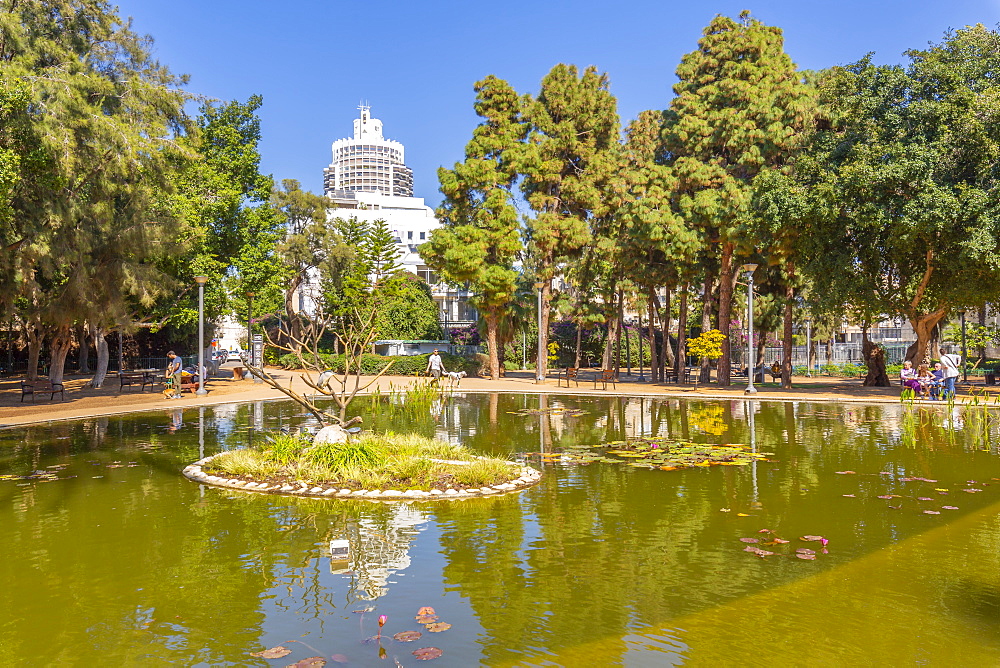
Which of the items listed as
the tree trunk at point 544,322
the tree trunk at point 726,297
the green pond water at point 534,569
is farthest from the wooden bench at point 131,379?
the tree trunk at point 726,297

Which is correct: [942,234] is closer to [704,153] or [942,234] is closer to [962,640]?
[704,153]

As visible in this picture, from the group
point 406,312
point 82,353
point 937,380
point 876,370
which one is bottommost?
point 937,380

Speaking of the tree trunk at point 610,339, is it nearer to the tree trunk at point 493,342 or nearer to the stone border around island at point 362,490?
the tree trunk at point 493,342

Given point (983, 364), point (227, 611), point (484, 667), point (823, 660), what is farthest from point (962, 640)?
point (983, 364)

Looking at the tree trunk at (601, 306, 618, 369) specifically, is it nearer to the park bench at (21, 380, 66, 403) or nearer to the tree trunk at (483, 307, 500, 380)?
the tree trunk at (483, 307, 500, 380)

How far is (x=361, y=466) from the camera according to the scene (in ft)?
36.8

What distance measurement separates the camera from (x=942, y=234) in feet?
85.1

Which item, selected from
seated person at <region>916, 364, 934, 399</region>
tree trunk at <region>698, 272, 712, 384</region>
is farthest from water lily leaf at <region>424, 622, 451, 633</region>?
tree trunk at <region>698, 272, 712, 384</region>

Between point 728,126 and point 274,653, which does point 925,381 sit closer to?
point 728,126

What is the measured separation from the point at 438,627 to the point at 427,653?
46 centimetres

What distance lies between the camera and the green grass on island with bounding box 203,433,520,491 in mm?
10875

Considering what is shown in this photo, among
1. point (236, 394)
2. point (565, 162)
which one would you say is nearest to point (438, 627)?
point (236, 394)

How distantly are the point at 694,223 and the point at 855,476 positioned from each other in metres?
23.1

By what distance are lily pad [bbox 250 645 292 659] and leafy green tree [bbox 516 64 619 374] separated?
32.7 meters
